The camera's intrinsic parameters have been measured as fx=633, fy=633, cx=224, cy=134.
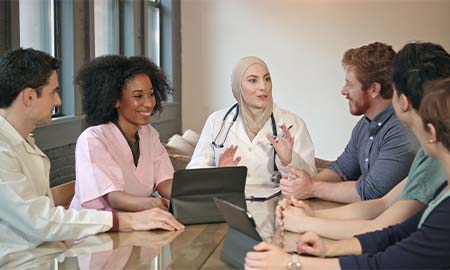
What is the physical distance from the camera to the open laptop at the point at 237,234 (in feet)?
4.82

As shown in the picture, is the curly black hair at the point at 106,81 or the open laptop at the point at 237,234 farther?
the curly black hair at the point at 106,81

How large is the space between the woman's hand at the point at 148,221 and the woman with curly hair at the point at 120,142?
27 centimetres

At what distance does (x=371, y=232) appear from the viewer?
175 centimetres

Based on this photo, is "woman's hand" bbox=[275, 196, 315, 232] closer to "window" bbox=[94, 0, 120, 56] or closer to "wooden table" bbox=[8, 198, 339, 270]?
"wooden table" bbox=[8, 198, 339, 270]

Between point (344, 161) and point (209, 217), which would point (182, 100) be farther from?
point (209, 217)

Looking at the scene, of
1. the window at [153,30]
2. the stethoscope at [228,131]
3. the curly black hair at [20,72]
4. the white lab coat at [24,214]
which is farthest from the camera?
the window at [153,30]

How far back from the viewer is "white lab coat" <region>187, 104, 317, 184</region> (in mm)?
2910

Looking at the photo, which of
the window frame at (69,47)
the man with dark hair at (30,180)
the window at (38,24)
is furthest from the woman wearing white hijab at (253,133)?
the window at (38,24)

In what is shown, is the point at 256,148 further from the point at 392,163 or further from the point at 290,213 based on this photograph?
the point at 290,213

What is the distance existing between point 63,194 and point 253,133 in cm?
93

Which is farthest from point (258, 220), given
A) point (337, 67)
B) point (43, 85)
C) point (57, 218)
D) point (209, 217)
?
point (337, 67)

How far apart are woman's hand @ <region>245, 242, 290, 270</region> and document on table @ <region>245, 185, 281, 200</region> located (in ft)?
3.35

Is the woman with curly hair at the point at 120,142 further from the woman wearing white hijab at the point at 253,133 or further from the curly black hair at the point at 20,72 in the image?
the curly black hair at the point at 20,72

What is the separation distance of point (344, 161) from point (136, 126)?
3.15 ft
